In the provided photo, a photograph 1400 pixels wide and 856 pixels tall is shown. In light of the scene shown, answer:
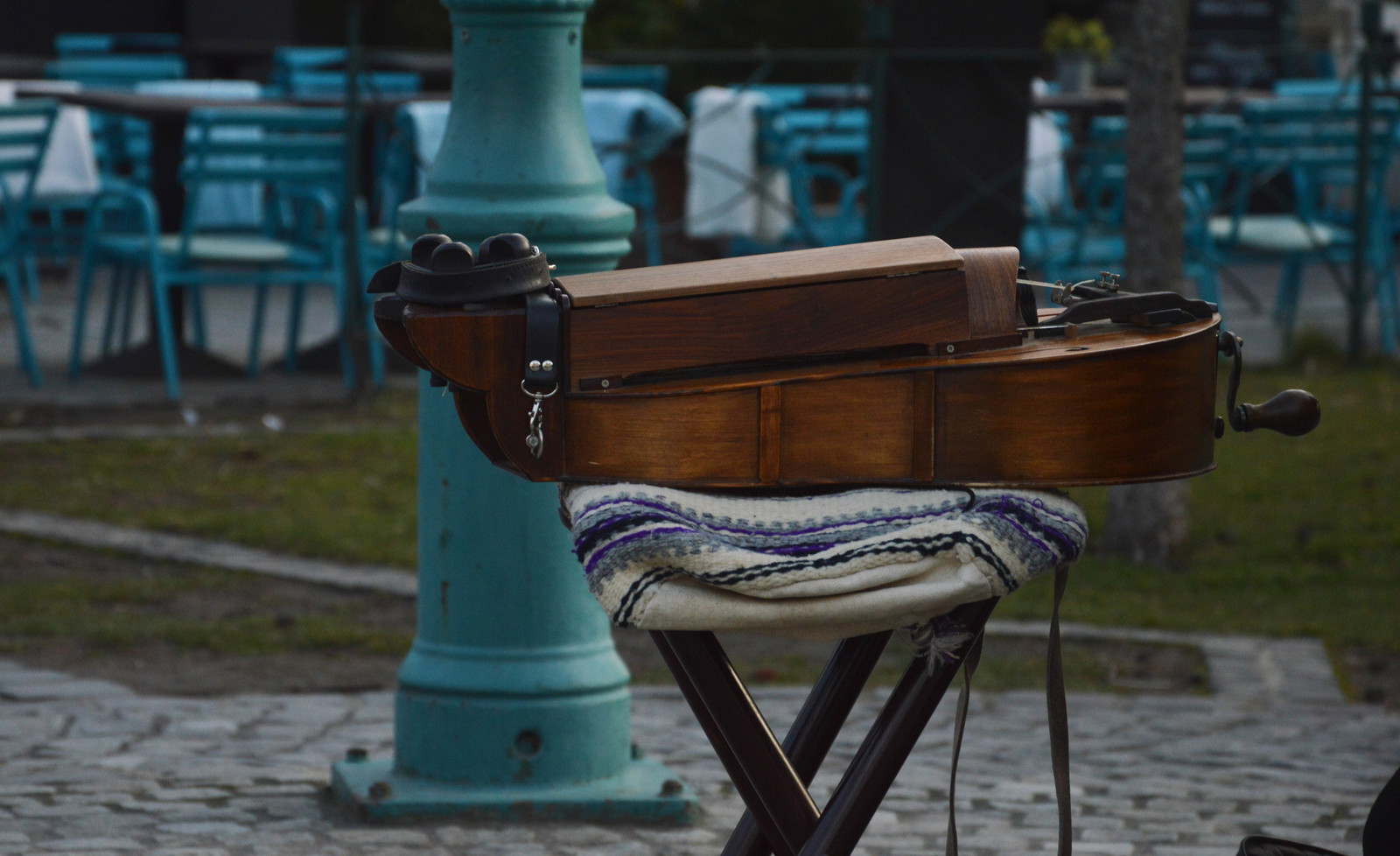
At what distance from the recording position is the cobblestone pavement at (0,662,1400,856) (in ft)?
9.98

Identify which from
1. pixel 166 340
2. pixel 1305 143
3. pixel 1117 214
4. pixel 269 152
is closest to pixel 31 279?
pixel 166 340

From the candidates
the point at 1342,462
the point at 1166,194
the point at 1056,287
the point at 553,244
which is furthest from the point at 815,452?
the point at 1342,462

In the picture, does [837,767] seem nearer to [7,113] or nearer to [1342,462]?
[1342,462]

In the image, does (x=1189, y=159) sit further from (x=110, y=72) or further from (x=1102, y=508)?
(x=110, y=72)

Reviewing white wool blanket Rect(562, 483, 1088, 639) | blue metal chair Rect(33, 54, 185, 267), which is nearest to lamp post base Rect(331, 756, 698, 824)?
white wool blanket Rect(562, 483, 1088, 639)

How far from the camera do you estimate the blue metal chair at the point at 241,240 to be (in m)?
6.96

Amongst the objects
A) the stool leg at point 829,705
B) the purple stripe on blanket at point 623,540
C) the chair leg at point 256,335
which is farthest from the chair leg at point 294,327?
the purple stripe on blanket at point 623,540

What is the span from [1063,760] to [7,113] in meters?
6.15

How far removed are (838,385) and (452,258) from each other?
444 mm

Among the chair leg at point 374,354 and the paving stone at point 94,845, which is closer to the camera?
the paving stone at point 94,845

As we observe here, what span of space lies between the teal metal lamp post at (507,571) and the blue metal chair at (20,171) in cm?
458

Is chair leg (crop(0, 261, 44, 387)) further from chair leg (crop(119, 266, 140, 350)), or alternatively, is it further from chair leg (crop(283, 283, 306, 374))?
chair leg (crop(283, 283, 306, 374))

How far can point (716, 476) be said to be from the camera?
194 centimetres

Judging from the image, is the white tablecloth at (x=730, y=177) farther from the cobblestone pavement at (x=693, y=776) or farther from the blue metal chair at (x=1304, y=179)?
the cobblestone pavement at (x=693, y=776)
